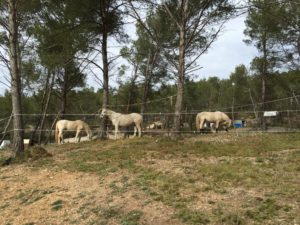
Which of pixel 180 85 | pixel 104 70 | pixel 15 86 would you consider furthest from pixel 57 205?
pixel 104 70

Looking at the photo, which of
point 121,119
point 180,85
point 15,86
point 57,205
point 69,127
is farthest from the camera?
point 69,127

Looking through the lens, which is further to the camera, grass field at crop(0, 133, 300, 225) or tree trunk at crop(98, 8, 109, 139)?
tree trunk at crop(98, 8, 109, 139)

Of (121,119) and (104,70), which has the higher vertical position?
(104,70)

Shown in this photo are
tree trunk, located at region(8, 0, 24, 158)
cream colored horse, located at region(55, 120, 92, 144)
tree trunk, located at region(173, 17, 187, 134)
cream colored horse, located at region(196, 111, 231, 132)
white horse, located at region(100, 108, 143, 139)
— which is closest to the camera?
tree trunk, located at region(8, 0, 24, 158)

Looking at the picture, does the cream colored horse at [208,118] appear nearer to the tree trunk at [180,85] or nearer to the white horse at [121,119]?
the white horse at [121,119]

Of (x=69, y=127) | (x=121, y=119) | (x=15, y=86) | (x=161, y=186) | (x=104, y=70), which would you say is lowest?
(x=161, y=186)

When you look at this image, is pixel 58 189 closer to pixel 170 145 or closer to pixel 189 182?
pixel 189 182

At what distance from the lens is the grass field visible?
6250 millimetres

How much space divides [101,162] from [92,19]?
822 centimetres

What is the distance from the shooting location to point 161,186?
295 inches

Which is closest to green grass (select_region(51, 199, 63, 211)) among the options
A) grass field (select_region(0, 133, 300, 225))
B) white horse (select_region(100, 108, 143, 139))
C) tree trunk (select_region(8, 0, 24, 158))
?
grass field (select_region(0, 133, 300, 225))

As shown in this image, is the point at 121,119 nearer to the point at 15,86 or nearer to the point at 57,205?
the point at 15,86

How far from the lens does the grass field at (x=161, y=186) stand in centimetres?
625

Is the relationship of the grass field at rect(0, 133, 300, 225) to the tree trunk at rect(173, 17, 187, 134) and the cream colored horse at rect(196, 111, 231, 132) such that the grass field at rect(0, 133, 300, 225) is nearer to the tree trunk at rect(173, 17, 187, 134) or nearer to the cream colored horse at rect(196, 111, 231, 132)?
the tree trunk at rect(173, 17, 187, 134)
